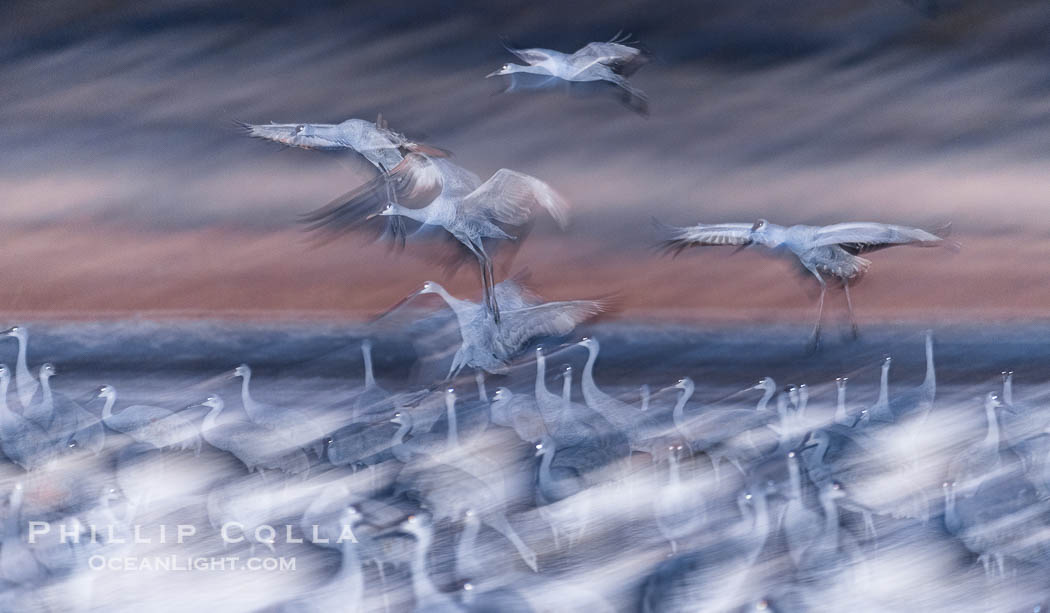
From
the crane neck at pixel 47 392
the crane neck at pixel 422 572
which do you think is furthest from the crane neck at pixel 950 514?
the crane neck at pixel 47 392

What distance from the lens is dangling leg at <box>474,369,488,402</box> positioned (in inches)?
98.6

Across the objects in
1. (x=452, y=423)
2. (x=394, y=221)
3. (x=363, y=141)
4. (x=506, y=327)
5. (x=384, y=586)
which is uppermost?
(x=363, y=141)

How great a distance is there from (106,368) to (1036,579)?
7.57 feet

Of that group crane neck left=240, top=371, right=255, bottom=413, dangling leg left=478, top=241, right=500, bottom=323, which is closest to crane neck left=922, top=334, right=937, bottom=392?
dangling leg left=478, top=241, right=500, bottom=323

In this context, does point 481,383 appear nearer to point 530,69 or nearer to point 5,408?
point 530,69

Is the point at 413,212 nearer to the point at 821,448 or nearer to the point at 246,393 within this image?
the point at 246,393

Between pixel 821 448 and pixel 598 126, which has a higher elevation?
pixel 598 126

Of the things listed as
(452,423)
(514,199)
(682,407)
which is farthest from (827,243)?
(452,423)

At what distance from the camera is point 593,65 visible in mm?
2527

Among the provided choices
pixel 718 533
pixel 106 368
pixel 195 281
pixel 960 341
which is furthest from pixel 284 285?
pixel 960 341

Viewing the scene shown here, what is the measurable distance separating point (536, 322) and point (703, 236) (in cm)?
46

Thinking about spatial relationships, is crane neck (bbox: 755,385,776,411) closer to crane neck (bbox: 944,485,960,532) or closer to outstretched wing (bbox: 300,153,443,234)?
crane neck (bbox: 944,485,960,532)

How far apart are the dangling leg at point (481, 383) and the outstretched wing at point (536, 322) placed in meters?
0.10

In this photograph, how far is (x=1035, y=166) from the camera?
2.54m
